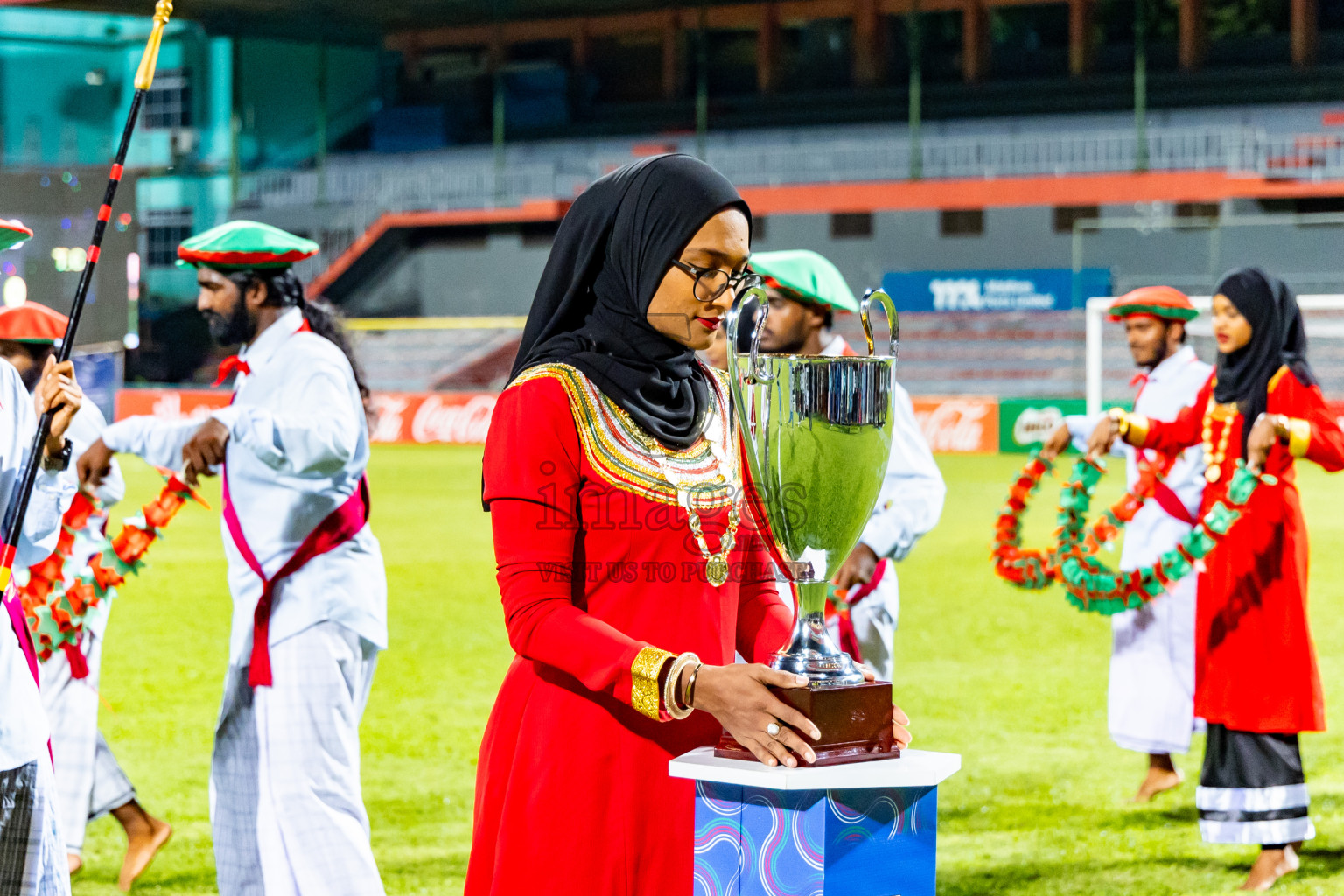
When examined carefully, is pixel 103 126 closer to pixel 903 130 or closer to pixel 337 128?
pixel 337 128

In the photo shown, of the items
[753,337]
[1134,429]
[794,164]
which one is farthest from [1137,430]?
[794,164]

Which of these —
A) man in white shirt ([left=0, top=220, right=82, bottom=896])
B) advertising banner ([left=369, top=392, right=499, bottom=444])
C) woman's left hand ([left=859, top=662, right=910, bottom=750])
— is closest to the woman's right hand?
woman's left hand ([left=859, top=662, right=910, bottom=750])

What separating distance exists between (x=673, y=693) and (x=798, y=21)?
34591 millimetres

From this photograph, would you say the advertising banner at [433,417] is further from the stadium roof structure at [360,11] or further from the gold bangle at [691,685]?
the gold bangle at [691,685]

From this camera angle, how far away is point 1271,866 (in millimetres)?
5453

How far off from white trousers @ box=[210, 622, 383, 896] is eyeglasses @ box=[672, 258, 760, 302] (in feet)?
7.69

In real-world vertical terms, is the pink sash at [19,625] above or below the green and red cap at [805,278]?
below

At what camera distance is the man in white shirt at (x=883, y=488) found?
5.02m

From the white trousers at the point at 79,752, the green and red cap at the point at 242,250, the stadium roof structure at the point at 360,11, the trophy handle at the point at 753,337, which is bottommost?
the white trousers at the point at 79,752

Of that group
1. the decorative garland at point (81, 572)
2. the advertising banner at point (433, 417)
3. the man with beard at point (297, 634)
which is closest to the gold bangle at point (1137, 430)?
the man with beard at point (297, 634)

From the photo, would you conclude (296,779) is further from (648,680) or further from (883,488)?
(648,680)

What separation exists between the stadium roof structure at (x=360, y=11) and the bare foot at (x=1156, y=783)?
31038 millimetres

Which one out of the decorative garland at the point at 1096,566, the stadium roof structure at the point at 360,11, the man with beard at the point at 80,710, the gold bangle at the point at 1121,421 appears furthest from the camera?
the stadium roof structure at the point at 360,11

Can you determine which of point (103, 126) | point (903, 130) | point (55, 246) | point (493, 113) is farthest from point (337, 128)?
point (55, 246)
